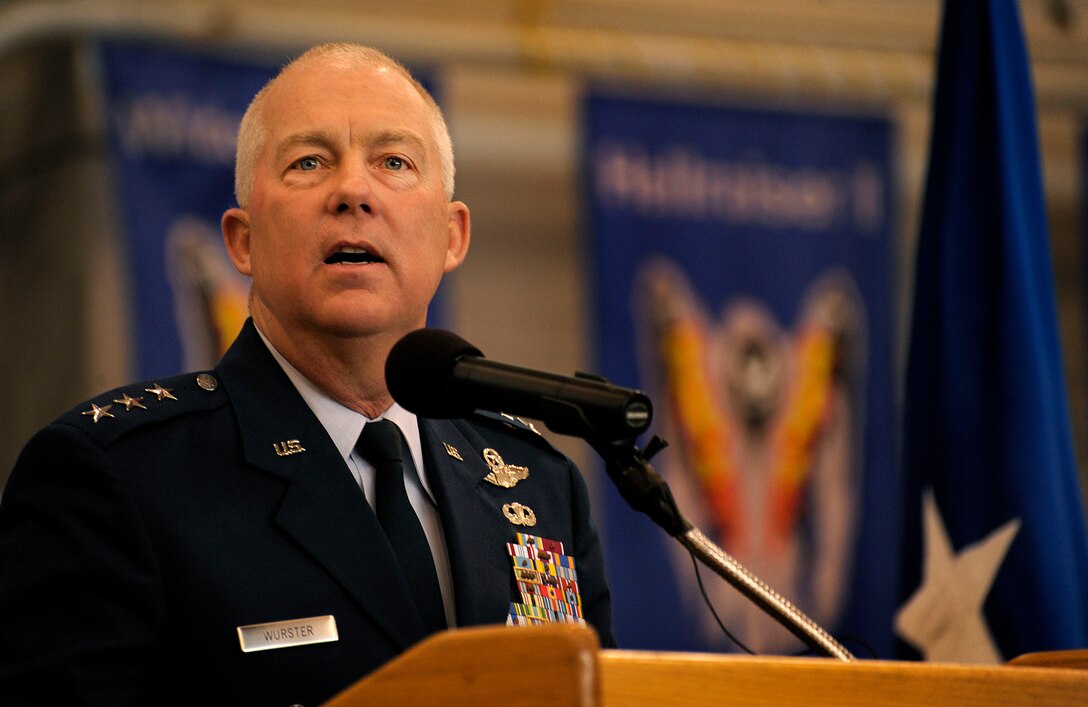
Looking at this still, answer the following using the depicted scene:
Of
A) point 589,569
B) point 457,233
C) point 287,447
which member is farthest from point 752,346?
point 287,447

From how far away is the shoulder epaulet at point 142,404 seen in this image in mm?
1932

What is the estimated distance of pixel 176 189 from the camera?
5098 millimetres

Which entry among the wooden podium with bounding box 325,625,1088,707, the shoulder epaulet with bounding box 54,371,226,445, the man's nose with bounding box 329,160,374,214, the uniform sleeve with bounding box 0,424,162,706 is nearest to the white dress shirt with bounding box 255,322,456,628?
the shoulder epaulet with bounding box 54,371,226,445

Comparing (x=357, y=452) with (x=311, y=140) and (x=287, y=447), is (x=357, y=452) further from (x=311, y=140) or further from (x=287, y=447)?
(x=311, y=140)

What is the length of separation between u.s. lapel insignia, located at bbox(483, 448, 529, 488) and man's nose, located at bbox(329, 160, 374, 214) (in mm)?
408

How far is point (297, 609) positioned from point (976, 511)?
1935mm

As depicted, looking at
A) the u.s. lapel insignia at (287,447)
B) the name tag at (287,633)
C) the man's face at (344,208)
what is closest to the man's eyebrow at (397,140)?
the man's face at (344,208)

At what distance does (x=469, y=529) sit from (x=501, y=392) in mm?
430

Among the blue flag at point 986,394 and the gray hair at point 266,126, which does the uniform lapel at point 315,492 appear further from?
the blue flag at point 986,394

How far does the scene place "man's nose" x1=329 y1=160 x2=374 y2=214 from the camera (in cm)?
213

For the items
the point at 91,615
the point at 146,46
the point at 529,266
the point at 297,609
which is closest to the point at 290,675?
the point at 297,609

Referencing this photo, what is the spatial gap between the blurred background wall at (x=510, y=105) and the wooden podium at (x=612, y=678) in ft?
14.0

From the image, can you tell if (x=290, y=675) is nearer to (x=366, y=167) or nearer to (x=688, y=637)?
(x=366, y=167)

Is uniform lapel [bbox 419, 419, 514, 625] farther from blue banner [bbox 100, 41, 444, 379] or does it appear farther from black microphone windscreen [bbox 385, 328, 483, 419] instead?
blue banner [bbox 100, 41, 444, 379]
